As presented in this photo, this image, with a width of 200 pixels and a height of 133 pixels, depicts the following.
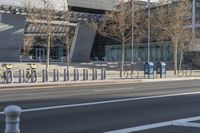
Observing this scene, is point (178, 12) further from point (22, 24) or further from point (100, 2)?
point (100, 2)

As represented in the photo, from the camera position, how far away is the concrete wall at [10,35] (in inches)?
2601

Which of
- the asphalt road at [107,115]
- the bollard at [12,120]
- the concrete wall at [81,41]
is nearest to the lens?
the bollard at [12,120]

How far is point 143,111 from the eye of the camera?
45.4 feet

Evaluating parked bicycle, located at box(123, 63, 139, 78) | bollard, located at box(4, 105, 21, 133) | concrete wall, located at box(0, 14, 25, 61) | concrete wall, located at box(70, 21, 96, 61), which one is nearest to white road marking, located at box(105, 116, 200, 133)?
bollard, located at box(4, 105, 21, 133)

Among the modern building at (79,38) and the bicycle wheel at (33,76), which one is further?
the modern building at (79,38)

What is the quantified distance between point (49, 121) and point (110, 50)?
8250 cm

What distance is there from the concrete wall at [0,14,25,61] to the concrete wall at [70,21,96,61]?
34.9 ft

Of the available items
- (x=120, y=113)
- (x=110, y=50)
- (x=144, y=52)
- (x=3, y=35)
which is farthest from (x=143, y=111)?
(x=110, y=50)

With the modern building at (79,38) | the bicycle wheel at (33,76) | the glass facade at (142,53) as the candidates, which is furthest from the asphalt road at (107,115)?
the glass facade at (142,53)

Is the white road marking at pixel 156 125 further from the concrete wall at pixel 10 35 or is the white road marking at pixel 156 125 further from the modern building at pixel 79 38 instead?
the concrete wall at pixel 10 35

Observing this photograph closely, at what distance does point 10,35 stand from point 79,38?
13054 mm

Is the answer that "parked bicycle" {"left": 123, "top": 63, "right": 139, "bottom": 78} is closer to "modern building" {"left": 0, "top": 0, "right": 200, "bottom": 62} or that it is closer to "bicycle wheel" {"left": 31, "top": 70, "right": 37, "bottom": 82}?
"modern building" {"left": 0, "top": 0, "right": 200, "bottom": 62}

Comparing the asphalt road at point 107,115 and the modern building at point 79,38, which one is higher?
the modern building at point 79,38

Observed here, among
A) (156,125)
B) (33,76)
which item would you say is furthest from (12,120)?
(33,76)
